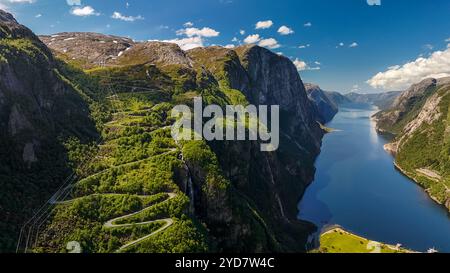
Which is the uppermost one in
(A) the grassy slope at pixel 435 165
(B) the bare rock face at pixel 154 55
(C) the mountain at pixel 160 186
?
(B) the bare rock face at pixel 154 55

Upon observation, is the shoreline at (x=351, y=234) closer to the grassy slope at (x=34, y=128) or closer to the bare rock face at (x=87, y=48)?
the grassy slope at (x=34, y=128)

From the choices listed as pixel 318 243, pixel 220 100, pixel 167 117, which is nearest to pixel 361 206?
pixel 318 243

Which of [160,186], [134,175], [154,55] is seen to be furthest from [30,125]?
[154,55]

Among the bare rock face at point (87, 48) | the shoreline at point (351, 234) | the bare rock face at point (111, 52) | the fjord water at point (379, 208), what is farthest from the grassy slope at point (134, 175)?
the fjord water at point (379, 208)

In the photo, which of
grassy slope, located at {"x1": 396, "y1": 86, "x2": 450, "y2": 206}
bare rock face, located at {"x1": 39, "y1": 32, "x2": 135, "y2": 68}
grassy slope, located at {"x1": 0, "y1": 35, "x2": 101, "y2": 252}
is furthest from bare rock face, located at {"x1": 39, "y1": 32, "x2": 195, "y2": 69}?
grassy slope, located at {"x1": 396, "y1": 86, "x2": 450, "y2": 206}

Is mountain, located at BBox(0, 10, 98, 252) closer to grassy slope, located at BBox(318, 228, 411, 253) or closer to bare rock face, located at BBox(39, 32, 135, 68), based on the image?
bare rock face, located at BBox(39, 32, 135, 68)
